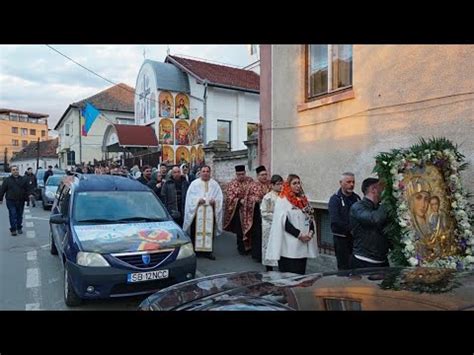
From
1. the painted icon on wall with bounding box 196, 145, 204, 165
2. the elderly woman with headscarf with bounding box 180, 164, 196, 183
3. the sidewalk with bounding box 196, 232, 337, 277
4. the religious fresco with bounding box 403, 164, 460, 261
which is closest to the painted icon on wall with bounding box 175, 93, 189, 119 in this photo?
the painted icon on wall with bounding box 196, 145, 204, 165

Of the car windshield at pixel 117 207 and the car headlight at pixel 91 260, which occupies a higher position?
the car windshield at pixel 117 207

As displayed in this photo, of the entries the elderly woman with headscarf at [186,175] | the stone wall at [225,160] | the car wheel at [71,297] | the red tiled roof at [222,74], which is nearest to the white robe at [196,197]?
the elderly woman with headscarf at [186,175]

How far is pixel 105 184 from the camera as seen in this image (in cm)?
654

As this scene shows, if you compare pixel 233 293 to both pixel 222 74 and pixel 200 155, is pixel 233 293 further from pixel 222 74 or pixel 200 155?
pixel 222 74

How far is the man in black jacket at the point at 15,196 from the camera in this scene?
1071cm

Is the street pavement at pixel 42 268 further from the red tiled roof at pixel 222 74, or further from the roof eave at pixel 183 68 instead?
the red tiled roof at pixel 222 74

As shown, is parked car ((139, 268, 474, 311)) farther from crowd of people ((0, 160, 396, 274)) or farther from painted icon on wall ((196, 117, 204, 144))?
painted icon on wall ((196, 117, 204, 144))

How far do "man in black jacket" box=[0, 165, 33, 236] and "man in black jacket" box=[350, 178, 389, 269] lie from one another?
965cm

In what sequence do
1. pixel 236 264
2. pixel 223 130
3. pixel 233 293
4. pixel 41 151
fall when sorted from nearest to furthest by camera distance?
pixel 233 293 < pixel 236 264 < pixel 223 130 < pixel 41 151

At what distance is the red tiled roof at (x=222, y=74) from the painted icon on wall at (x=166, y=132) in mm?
3678

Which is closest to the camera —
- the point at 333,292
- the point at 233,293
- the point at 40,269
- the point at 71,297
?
the point at 333,292

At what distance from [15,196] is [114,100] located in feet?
116

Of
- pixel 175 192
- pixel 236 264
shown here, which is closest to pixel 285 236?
pixel 236 264

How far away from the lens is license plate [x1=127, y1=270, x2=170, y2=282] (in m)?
4.95
